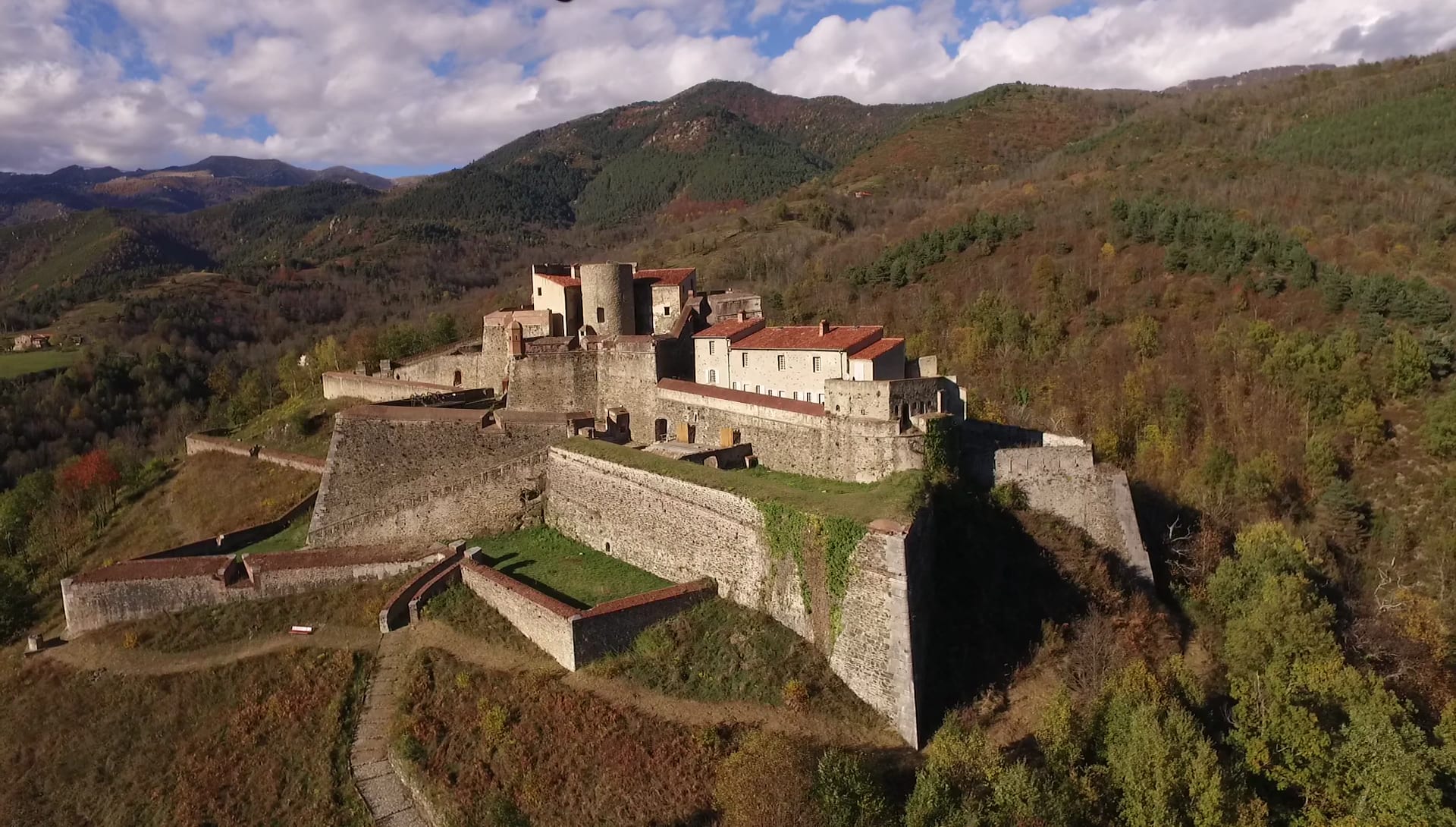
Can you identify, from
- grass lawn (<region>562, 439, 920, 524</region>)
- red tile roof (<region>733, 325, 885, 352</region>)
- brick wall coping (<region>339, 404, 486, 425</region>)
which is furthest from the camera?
brick wall coping (<region>339, 404, 486, 425</region>)

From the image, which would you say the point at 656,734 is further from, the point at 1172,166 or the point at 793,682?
the point at 1172,166

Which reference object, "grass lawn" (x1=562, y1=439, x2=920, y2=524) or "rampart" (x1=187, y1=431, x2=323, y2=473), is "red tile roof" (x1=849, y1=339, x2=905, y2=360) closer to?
"grass lawn" (x1=562, y1=439, x2=920, y2=524)

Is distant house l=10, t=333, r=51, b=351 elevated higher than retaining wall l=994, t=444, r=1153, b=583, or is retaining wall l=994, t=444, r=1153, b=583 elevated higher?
distant house l=10, t=333, r=51, b=351

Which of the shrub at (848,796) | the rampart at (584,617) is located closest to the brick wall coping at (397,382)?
the rampart at (584,617)

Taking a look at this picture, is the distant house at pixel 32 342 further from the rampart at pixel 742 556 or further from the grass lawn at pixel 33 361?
the rampart at pixel 742 556

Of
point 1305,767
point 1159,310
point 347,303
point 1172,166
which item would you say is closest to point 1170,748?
point 1305,767

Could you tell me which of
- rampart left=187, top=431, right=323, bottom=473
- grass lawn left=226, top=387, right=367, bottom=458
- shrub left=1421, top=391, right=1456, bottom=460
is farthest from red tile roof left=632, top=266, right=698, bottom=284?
shrub left=1421, top=391, right=1456, bottom=460

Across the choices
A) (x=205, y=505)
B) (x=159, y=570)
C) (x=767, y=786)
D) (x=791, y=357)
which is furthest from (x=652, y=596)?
(x=205, y=505)

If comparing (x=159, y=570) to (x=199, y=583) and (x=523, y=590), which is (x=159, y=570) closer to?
(x=199, y=583)
